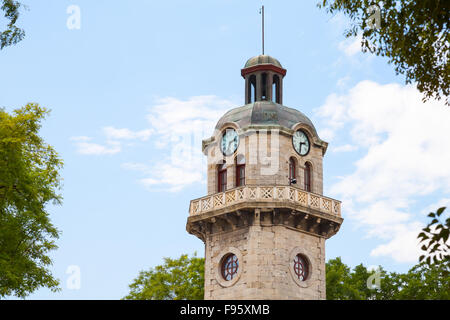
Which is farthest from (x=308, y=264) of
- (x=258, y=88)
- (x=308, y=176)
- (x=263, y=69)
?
(x=263, y=69)

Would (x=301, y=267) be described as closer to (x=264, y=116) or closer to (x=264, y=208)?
(x=264, y=208)

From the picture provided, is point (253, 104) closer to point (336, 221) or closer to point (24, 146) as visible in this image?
point (336, 221)

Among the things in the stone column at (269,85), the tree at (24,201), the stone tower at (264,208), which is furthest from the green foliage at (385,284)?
the tree at (24,201)

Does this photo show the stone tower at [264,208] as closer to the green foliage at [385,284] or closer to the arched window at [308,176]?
the arched window at [308,176]

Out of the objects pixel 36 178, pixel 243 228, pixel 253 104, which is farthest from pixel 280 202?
pixel 36 178

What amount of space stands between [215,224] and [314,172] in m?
6.64

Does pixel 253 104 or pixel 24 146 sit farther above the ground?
pixel 253 104

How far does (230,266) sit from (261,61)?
42.5 feet

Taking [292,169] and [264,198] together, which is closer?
[264,198]

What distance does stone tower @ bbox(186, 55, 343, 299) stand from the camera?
4734 centimetres

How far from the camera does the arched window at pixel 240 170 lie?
164 feet

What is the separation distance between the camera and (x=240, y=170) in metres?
50.4

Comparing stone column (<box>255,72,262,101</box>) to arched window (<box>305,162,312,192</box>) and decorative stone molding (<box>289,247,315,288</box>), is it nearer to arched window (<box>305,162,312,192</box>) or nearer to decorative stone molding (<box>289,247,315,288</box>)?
arched window (<box>305,162,312,192</box>)
